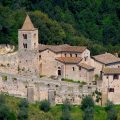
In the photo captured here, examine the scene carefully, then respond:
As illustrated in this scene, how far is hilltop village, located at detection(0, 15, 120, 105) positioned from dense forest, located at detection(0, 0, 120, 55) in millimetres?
14303

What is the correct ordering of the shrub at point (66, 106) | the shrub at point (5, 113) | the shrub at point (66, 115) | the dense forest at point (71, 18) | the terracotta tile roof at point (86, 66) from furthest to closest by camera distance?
the dense forest at point (71, 18) < the terracotta tile roof at point (86, 66) < the shrub at point (66, 106) < the shrub at point (66, 115) < the shrub at point (5, 113)

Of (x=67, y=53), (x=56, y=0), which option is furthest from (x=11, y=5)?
(x=67, y=53)

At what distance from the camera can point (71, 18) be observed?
345 feet

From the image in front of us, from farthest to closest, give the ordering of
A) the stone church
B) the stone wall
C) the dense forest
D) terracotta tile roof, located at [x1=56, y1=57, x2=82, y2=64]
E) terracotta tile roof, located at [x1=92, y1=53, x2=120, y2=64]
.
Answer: the dense forest < terracotta tile roof, located at [x1=92, y1=53, x2=120, y2=64] < the stone church < terracotta tile roof, located at [x1=56, y1=57, x2=82, y2=64] < the stone wall

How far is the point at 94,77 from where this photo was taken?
70.4 meters

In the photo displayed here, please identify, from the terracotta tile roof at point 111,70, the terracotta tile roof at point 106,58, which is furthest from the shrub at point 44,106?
Answer: the terracotta tile roof at point 106,58

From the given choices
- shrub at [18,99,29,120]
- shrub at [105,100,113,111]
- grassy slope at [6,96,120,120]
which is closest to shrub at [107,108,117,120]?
grassy slope at [6,96,120,120]

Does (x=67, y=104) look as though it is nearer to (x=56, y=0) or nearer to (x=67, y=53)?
(x=67, y=53)

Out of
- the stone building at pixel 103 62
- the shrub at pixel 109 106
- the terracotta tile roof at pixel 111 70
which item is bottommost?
the shrub at pixel 109 106

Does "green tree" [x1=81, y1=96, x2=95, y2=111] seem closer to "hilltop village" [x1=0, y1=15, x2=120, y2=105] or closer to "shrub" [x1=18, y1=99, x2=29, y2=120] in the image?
"hilltop village" [x1=0, y1=15, x2=120, y2=105]

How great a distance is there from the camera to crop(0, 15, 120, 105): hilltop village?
68.7 metres

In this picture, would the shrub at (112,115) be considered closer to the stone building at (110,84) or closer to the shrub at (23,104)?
the stone building at (110,84)

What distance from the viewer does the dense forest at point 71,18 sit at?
8750 centimetres

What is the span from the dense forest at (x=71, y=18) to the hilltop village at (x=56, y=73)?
1430 centimetres
